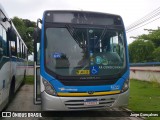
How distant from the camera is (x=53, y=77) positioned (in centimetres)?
866

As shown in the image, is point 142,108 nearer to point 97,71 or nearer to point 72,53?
point 97,71

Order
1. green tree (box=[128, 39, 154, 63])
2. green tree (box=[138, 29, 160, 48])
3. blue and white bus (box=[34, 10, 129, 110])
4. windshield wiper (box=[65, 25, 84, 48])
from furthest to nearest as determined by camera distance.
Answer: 1. green tree (box=[138, 29, 160, 48])
2. green tree (box=[128, 39, 154, 63])
3. windshield wiper (box=[65, 25, 84, 48])
4. blue and white bus (box=[34, 10, 129, 110])

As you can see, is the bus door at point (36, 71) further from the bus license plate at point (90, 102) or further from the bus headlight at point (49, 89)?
the bus license plate at point (90, 102)

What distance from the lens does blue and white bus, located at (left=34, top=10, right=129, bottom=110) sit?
8.64m

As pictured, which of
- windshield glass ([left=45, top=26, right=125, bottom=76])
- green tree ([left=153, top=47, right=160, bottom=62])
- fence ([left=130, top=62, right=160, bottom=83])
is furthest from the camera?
green tree ([left=153, top=47, right=160, bottom=62])

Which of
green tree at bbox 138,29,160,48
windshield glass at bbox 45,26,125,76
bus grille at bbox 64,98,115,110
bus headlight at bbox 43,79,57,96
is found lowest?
bus grille at bbox 64,98,115,110

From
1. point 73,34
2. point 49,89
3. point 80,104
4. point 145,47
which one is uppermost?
point 145,47

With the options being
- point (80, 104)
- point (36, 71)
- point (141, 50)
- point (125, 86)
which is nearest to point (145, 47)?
point (141, 50)

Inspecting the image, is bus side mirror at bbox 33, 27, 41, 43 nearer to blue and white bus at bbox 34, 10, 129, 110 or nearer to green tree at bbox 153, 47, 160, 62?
blue and white bus at bbox 34, 10, 129, 110

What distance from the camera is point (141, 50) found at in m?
50.8

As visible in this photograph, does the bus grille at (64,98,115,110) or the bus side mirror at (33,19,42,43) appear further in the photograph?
the bus side mirror at (33,19,42,43)

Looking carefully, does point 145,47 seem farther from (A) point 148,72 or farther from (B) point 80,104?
(B) point 80,104

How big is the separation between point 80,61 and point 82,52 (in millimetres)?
283

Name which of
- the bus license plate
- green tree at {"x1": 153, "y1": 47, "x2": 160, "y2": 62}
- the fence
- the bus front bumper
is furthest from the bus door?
green tree at {"x1": 153, "y1": 47, "x2": 160, "y2": 62}
